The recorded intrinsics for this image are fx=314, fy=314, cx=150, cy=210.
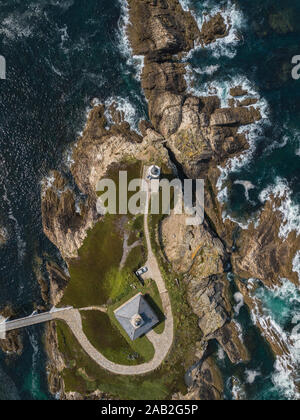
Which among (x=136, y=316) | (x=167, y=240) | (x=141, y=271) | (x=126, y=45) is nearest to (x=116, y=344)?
(x=136, y=316)

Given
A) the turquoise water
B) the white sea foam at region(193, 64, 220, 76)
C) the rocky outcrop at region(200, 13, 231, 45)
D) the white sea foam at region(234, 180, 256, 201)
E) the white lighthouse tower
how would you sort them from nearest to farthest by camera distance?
the white lighthouse tower
the rocky outcrop at region(200, 13, 231, 45)
the turquoise water
the white sea foam at region(193, 64, 220, 76)
the white sea foam at region(234, 180, 256, 201)

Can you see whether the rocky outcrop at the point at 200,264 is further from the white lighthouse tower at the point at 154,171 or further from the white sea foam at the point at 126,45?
the white sea foam at the point at 126,45

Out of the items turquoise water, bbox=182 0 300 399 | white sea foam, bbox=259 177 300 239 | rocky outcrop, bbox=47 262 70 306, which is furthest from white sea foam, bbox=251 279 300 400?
rocky outcrop, bbox=47 262 70 306

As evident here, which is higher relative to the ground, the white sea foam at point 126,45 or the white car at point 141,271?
the white sea foam at point 126,45

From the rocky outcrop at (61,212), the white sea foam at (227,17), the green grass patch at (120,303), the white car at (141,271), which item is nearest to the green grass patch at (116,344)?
the green grass patch at (120,303)

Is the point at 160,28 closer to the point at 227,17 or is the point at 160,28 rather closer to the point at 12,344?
the point at 227,17

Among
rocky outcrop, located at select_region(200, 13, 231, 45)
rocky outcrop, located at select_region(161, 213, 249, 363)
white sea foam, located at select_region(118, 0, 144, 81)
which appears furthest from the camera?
white sea foam, located at select_region(118, 0, 144, 81)

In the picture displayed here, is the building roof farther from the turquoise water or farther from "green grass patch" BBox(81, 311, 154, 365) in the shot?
the turquoise water
